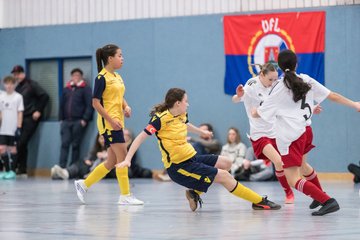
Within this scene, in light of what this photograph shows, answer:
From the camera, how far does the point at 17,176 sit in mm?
21516

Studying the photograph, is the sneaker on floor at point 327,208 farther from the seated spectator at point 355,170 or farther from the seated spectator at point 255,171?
the seated spectator at point 255,171

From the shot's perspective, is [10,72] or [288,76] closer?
[288,76]

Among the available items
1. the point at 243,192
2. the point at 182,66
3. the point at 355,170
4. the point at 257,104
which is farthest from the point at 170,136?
the point at 182,66

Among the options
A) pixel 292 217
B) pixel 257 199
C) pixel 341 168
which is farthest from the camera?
pixel 341 168

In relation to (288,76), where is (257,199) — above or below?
below

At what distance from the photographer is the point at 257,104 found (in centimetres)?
1202

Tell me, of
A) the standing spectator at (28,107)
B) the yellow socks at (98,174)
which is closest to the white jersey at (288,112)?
the yellow socks at (98,174)

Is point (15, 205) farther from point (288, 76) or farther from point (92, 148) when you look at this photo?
point (92, 148)

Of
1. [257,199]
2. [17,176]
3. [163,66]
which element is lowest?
[17,176]

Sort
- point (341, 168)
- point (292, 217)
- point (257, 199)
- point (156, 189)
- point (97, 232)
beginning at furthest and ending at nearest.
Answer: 1. point (341, 168)
2. point (156, 189)
3. point (257, 199)
4. point (292, 217)
5. point (97, 232)

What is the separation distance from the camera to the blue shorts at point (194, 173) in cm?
1038

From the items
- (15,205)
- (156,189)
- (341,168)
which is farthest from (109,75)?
(341,168)

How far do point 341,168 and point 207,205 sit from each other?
7582 mm

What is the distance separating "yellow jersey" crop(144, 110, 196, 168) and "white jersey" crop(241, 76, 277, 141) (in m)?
1.60
